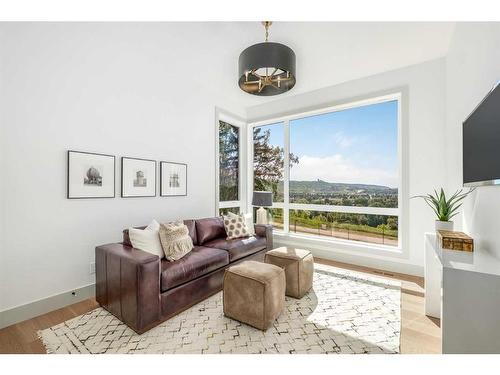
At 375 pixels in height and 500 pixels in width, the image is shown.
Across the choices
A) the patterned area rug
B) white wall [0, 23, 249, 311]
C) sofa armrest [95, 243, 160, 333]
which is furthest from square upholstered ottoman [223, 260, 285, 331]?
white wall [0, 23, 249, 311]

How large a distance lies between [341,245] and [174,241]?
2.74 m

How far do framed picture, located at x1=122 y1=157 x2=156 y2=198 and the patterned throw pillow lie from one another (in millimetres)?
1151

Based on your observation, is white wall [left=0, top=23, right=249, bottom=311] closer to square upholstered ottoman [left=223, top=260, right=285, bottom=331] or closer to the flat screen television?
square upholstered ottoman [left=223, top=260, right=285, bottom=331]

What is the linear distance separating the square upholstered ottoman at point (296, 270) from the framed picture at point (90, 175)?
2.13 meters

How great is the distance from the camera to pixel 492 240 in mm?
1662

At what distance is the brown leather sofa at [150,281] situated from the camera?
76.2 inches

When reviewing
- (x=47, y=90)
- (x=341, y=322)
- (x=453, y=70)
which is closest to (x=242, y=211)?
(x=341, y=322)

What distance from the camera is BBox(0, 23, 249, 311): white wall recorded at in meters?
2.10

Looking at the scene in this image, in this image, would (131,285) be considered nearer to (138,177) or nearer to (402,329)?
(138,177)

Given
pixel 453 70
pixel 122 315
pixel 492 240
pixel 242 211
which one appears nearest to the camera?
pixel 492 240

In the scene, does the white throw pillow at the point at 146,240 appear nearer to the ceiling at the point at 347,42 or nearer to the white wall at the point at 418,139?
the ceiling at the point at 347,42

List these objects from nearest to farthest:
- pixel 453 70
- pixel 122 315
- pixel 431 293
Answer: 1. pixel 122 315
2. pixel 431 293
3. pixel 453 70
